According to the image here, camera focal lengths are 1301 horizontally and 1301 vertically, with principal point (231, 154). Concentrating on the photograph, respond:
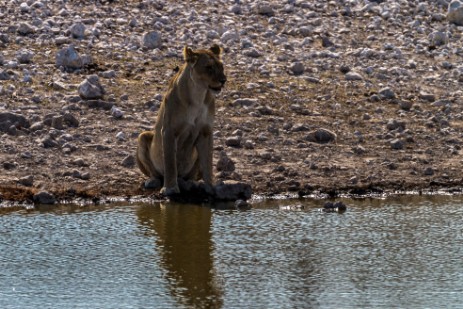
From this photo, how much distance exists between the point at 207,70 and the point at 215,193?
1293 millimetres

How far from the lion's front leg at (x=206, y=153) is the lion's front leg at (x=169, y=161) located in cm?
30

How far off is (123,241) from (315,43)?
8.23 metres

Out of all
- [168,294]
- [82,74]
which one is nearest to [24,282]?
[168,294]

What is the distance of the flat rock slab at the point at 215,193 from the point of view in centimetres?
1354

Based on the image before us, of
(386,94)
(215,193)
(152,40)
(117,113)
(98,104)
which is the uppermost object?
(152,40)

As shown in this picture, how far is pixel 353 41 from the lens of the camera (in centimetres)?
1942

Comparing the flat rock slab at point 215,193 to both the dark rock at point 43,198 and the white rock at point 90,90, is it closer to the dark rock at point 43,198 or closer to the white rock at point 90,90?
the dark rock at point 43,198

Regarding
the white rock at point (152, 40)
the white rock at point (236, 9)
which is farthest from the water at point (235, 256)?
the white rock at point (236, 9)

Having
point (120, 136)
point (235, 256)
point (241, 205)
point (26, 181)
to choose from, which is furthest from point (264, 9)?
point (235, 256)

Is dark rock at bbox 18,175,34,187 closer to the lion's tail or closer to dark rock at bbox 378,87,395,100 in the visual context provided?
the lion's tail

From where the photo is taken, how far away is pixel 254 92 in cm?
1719

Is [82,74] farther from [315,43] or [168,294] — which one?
[168,294]

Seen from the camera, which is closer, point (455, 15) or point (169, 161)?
point (169, 161)

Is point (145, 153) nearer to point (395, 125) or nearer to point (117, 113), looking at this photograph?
point (117, 113)
